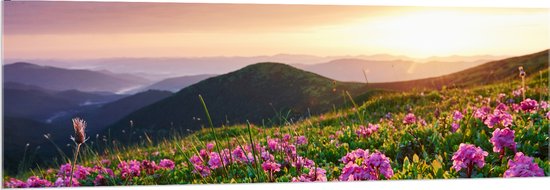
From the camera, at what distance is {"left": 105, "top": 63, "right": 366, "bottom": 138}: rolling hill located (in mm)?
4625

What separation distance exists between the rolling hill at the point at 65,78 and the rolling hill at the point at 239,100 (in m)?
0.24

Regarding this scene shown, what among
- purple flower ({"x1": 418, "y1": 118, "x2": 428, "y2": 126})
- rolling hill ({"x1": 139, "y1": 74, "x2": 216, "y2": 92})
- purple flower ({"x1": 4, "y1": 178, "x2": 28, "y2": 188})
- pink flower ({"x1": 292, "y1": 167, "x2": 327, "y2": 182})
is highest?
rolling hill ({"x1": 139, "y1": 74, "x2": 216, "y2": 92})

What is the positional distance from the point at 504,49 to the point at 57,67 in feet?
10.3

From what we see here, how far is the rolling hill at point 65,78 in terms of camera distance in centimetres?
426

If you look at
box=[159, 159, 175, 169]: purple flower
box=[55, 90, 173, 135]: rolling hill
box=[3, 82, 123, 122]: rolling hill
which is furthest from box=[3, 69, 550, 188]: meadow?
box=[3, 82, 123, 122]: rolling hill

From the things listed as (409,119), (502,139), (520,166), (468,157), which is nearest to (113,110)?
(409,119)

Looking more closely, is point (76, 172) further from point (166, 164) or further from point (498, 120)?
point (498, 120)

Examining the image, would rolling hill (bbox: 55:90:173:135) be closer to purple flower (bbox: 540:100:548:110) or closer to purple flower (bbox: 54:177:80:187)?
purple flower (bbox: 54:177:80:187)

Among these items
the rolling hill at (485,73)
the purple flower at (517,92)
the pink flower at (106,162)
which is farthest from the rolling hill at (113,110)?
the purple flower at (517,92)

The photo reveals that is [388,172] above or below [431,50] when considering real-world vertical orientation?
below

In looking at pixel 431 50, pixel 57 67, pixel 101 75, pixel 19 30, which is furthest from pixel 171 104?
pixel 431 50

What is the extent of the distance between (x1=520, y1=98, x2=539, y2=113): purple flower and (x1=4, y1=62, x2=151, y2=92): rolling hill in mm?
2655

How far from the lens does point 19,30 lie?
4297 millimetres

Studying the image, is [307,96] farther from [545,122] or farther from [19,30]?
[19,30]
